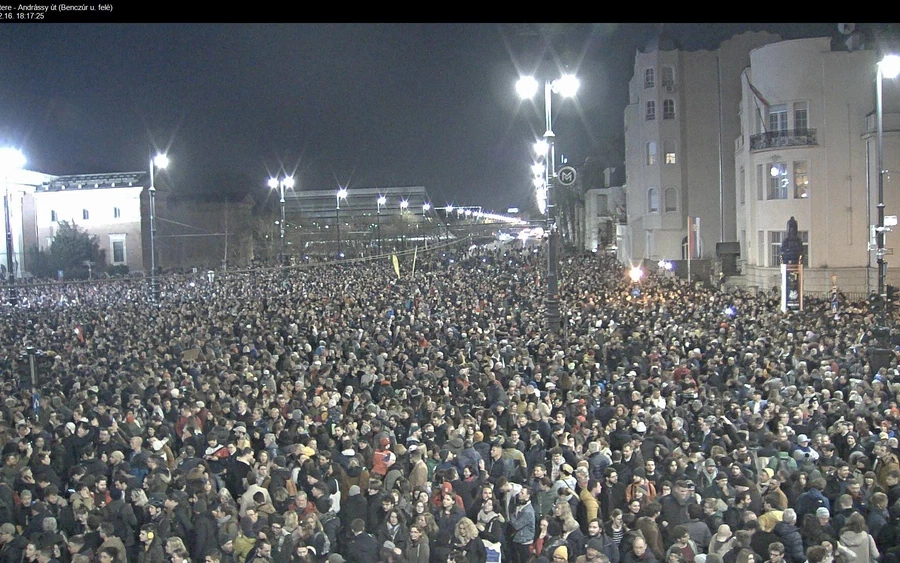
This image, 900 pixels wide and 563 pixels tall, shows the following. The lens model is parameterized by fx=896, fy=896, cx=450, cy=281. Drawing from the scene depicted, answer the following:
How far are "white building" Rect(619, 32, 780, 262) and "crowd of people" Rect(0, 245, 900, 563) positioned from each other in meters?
19.9

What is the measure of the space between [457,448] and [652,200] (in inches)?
1203

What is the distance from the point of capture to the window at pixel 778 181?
2661 centimetres

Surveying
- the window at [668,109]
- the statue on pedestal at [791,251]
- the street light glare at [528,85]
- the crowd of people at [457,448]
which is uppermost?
the window at [668,109]

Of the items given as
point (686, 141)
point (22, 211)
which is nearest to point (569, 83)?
point (686, 141)

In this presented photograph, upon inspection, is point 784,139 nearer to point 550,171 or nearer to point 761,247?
point 761,247

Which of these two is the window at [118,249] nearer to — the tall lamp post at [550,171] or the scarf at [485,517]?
the tall lamp post at [550,171]

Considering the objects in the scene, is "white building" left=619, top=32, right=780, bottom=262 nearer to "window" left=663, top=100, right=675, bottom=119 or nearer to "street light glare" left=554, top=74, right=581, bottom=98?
"window" left=663, top=100, right=675, bottom=119

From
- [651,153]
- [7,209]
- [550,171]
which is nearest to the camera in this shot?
[550,171]

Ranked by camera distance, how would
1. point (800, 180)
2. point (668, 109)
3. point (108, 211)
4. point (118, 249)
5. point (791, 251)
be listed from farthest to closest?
point (108, 211)
point (118, 249)
point (668, 109)
point (800, 180)
point (791, 251)

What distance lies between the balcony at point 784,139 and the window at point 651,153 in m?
8.96

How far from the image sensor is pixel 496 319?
17781 millimetres

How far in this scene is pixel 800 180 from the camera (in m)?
26.4

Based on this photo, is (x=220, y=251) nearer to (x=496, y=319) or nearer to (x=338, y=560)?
(x=496, y=319)

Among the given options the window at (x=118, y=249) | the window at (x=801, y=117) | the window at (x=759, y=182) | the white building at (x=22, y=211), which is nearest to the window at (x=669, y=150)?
the window at (x=759, y=182)
